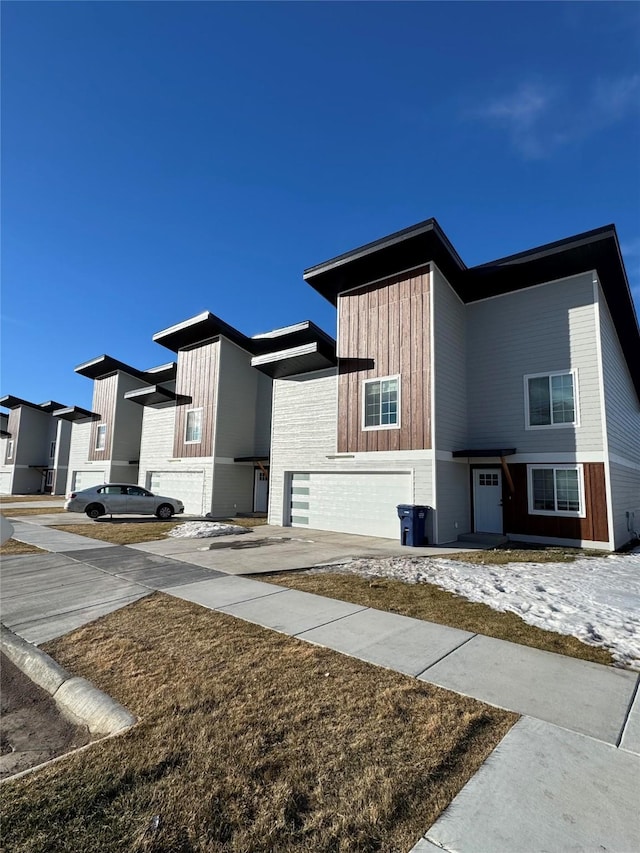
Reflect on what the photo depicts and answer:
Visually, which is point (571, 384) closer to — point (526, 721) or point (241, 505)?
point (526, 721)

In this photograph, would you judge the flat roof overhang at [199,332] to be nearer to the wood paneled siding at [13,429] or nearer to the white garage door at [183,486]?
the white garage door at [183,486]

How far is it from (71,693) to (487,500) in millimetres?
13674

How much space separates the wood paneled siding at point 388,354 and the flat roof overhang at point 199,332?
25.6ft

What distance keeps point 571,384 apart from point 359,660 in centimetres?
1234

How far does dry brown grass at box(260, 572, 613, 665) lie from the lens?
15.8ft

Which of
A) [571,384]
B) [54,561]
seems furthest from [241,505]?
[571,384]

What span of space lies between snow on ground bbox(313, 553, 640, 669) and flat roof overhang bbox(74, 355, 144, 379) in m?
25.3

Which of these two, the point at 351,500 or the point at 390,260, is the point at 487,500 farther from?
the point at 390,260

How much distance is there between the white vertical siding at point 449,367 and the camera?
13.5 m

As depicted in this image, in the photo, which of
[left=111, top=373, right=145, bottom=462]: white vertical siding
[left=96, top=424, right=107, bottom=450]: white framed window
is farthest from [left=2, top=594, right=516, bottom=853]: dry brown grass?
[left=96, top=424, right=107, bottom=450]: white framed window

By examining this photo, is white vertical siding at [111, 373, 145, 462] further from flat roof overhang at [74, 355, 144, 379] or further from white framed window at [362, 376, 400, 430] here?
white framed window at [362, 376, 400, 430]

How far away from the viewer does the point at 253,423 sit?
23.4 meters

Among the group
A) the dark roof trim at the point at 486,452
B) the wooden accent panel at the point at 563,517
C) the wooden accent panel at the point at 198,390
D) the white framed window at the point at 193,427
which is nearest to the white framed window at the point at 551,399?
the dark roof trim at the point at 486,452

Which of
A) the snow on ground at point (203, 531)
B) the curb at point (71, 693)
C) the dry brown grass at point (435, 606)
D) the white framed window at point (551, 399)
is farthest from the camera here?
the snow on ground at point (203, 531)
